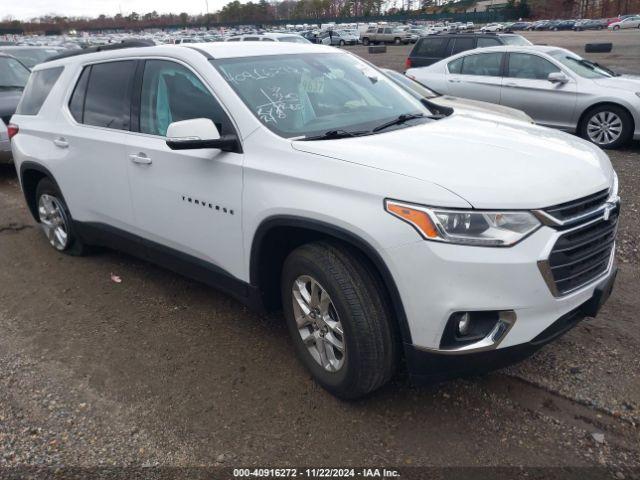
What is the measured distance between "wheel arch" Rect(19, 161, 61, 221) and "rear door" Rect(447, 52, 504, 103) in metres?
7.18

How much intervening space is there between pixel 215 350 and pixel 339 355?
994mm

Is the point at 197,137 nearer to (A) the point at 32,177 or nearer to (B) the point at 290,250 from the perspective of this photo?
(B) the point at 290,250

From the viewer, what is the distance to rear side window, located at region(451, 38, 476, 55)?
12.3 metres

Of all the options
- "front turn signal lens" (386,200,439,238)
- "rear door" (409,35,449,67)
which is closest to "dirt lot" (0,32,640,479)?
"front turn signal lens" (386,200,439,238)

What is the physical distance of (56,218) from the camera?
16.5 ft

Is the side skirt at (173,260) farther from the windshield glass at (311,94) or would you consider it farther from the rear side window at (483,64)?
the rear side window at (483,64)

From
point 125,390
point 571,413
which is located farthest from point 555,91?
point 125,390

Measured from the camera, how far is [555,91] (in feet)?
28.0

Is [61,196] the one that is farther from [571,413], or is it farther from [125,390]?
[571,413]

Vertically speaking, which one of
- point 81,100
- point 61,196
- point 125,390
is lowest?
point 125,390

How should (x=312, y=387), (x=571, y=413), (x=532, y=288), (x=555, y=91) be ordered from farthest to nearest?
(x=555, y=91)
(x=312, y=387)
(x=571, y=413)
(x=532, y=288)

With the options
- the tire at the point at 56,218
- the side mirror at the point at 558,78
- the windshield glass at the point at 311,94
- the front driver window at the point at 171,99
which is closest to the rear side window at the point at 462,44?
the side mirror at the point at 558,78

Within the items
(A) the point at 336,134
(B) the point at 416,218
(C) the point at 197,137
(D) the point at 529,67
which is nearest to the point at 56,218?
(C) the point at 197,137

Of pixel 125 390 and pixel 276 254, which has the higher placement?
pixel 276 254
